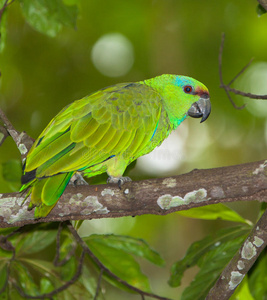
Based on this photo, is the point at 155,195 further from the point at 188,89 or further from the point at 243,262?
the point at 188,89

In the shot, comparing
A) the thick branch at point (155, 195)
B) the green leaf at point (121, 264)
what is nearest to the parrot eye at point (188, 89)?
the thick branch at point (155, 195)

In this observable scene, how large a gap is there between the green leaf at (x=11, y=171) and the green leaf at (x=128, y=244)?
28.7 inches

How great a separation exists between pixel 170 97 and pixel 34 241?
5.10ft

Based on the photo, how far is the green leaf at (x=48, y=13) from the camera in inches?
136

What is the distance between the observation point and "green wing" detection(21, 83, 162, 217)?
2445 millimetres

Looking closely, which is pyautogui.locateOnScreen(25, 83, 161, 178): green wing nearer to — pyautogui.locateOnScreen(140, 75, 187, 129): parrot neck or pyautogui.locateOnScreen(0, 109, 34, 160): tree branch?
pyautogui.locateOnScreen(140, 75, 187, 129): parrot neck

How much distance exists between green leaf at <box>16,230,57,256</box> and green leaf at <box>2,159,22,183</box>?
45 cm

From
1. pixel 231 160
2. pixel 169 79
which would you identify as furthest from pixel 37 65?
pixel 169 79

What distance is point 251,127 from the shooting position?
24.2 ft

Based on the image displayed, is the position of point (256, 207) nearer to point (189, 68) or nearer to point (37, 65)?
point (189, 68)

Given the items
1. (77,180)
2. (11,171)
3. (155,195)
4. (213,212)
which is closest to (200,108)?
(213,212)

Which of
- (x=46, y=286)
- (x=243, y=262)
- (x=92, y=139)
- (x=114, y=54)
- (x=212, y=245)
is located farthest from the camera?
(x=114, y=54)

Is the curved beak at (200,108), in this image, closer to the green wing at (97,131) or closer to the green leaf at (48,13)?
the green wing at (97,131)

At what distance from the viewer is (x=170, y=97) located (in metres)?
3.35
